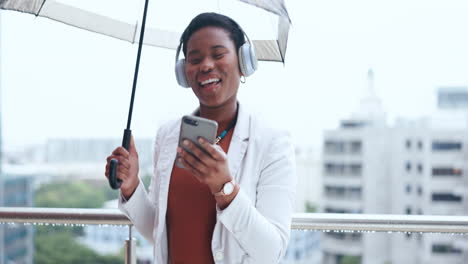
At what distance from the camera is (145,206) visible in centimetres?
110

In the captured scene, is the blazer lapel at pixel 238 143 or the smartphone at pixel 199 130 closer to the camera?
the smartphone at pixel 199 130

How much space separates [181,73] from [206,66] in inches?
5.4

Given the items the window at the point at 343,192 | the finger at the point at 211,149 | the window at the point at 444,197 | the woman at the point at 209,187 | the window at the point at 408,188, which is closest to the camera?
the finger at the point at 211,149

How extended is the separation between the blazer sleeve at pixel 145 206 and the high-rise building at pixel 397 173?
13405 millimetres

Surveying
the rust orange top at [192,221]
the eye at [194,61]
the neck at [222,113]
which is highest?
the eye at [194,61]

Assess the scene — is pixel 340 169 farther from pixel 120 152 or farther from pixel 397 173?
pixel 120 152

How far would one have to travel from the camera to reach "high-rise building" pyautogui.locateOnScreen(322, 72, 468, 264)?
1351 cm

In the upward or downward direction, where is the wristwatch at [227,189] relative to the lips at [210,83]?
downward

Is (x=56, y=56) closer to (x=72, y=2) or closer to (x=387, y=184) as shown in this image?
(x=387, y=184)

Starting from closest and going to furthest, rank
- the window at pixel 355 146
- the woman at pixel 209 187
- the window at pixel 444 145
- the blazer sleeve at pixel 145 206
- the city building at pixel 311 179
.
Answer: the woman at pixel 209 187, the blazer sleeve at pixel 145 206, the window at pixel 444 145, the window at pixel 355 146, the city building at pixel 311 179

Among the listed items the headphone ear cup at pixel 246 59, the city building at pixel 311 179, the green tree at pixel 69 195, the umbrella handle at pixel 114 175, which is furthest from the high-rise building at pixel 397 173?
the umbrella handle at pixel 114 175

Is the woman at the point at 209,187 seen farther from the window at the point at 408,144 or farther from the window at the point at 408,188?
the window at the point at 408,188

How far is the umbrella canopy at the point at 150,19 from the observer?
1.10 meters

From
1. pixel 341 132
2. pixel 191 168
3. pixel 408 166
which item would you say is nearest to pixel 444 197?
pixel 408 166
